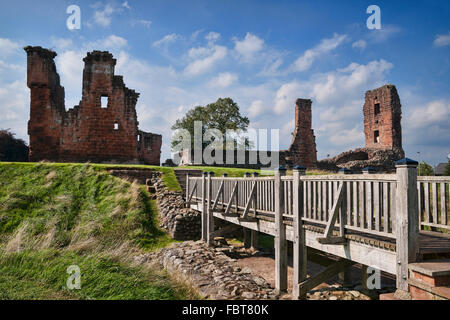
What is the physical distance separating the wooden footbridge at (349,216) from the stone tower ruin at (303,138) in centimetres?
2148

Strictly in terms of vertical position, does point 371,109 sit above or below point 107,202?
above

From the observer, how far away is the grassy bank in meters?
6.26

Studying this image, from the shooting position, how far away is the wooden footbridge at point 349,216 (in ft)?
12.5

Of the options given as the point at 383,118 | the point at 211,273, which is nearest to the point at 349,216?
the point at 211,273

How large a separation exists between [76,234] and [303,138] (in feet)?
78.0

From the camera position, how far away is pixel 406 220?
3.75m

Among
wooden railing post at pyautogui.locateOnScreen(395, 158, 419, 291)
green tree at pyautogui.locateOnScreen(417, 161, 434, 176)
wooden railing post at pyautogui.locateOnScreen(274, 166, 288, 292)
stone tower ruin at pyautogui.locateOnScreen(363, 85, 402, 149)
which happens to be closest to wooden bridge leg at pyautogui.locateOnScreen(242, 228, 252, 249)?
wooden railing post at pyautogui.locateOnScreen(274, 166, 288, 292)

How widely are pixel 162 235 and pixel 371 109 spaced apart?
1076 inches

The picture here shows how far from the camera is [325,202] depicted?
5.44 m

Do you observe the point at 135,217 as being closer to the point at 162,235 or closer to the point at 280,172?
the point at 162,235

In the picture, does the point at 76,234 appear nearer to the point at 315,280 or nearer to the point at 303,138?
the point at 315,280

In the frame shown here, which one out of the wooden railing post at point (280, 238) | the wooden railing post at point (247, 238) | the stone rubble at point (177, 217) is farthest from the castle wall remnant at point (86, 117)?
the wooden railing post at point (280, 238)

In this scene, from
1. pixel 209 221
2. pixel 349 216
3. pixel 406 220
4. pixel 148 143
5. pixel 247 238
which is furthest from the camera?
pixel 148 143
